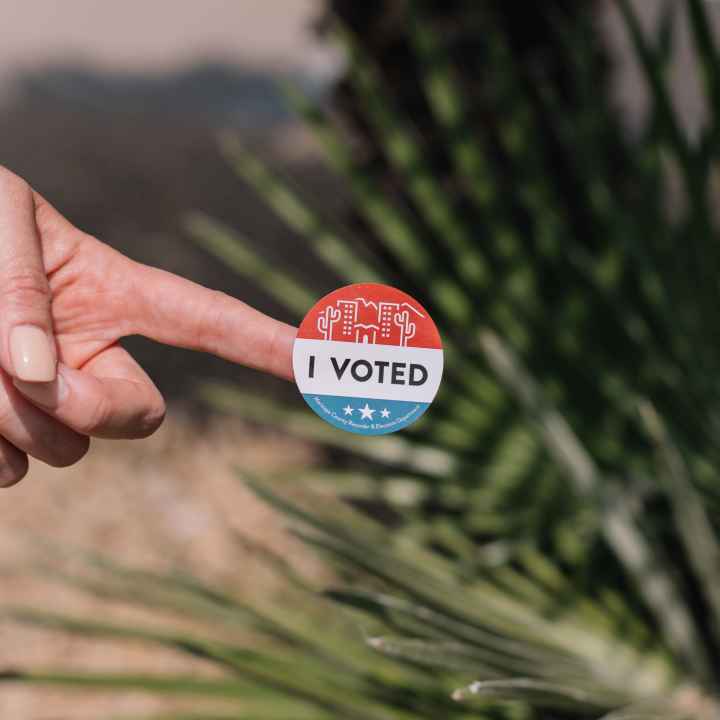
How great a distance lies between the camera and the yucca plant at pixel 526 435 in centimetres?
63

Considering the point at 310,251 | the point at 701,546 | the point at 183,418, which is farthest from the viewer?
the point at 183,418

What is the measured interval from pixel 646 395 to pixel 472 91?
452 millimetres

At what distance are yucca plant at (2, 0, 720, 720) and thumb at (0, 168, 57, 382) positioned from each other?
0.21m

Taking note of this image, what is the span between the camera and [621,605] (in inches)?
31.4

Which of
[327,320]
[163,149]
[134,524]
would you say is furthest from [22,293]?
[134,524]

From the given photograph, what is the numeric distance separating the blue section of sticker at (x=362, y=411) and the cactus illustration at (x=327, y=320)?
25 mm

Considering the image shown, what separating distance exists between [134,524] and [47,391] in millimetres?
1596

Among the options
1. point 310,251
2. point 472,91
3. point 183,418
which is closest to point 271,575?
point 183,418

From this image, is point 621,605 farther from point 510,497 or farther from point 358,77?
point 358,77

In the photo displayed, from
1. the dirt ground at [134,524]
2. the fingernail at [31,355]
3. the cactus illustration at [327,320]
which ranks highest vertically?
the dirt ground at [134,524]

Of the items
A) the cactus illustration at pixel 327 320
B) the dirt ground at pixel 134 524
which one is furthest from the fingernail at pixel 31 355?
the dirt ground at pixel 134 524

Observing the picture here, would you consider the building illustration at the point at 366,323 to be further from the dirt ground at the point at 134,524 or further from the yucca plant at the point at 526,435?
the dirt ground at the point at 134,524

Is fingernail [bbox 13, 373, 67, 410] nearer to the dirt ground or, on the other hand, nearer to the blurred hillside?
the blurred hillside

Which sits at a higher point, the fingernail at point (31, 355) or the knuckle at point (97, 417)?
the fingernail at point (31, 355)
